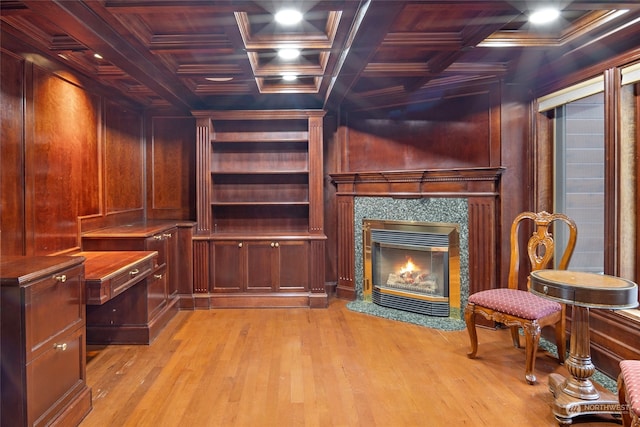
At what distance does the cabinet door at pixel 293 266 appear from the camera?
4.16 metres

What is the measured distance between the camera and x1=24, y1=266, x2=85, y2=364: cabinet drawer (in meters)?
1.73

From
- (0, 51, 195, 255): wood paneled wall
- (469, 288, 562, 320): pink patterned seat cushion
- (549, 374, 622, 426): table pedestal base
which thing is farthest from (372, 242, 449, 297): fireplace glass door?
(0, 51, 195, 255): wood paneled wall

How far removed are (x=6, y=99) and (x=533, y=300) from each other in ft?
11.9

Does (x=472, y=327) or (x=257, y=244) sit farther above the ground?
(x=257, y=244)

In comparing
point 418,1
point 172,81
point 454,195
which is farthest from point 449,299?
point 172,81

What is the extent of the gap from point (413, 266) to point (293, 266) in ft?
4.15

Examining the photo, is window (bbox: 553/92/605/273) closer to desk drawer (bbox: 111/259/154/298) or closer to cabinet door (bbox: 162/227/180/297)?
desk drawer (bbox: 111/259/154/298)

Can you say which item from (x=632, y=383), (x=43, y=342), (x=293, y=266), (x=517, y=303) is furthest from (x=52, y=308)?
(x=517, y=303)

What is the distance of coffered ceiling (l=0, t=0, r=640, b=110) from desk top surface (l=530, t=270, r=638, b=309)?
4.85 ft

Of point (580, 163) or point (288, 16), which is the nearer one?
point (288, 16)

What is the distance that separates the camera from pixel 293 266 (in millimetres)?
4184

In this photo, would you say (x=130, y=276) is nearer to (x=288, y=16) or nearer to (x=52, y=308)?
(x=52, y=308)

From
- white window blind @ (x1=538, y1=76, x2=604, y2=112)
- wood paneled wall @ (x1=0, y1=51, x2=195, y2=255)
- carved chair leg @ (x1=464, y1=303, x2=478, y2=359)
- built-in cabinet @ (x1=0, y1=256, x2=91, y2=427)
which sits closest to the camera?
built-in cabinet @ (x1=0, y1=256, x2=91, y2=427)

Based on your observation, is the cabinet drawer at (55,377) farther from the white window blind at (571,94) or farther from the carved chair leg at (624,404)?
the white window blind at (571,94)
